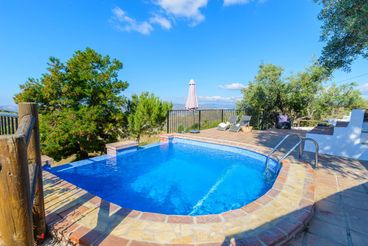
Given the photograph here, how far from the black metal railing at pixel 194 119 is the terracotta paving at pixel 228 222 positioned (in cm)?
653

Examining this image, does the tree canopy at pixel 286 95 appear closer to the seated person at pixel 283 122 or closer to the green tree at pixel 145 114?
the seated person at pixel 283 122

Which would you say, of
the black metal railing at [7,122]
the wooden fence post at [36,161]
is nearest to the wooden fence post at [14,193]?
the wooden fence post at [36,161]

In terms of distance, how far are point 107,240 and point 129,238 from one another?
0.72ft

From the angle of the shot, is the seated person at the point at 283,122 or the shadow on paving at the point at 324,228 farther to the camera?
the seated person at the point at 283,122

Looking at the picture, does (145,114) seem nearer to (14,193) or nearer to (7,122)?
(7,122)

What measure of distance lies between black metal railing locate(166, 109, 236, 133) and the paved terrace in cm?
642

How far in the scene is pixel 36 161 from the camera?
1826 millimetres

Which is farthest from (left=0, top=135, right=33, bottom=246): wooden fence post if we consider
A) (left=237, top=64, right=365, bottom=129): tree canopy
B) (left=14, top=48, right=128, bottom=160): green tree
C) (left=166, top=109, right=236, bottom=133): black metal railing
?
(left=237, top=64, right=365, bottom=129): tree canopy

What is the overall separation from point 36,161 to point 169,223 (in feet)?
5.27

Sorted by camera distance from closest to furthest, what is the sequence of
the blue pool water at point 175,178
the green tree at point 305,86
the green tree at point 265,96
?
1. the blue pool water at point 175,178
2. the green tree at point 305,86
3. the green tree at point 265,96

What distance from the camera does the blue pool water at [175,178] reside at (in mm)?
3765

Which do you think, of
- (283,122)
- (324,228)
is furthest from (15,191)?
(283,122)

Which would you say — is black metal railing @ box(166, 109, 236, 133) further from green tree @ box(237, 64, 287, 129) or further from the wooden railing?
the wooden railing

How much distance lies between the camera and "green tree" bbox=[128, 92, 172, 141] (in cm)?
793
